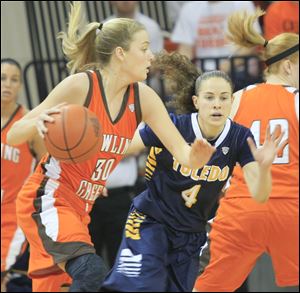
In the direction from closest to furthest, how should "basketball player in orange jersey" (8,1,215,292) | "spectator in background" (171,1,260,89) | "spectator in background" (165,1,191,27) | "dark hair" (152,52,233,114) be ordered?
"basketball player in orange jersey" (8,1,215,292) → "dark hair" (152,52,233,114) → "spectator in background" (171,1,260,89) → "spectator in background" (165,1,191,27)

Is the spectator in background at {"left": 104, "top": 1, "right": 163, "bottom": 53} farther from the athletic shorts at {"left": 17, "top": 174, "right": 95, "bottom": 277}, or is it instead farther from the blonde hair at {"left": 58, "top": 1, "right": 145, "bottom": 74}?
the athletic shorts at {"left": 17, "top": 174, "right": 95, "bottom": 277}

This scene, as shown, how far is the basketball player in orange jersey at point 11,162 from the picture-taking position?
783 cm

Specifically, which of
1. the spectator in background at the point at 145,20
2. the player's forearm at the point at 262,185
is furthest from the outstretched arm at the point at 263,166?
the spectator in background at the point at 145,20

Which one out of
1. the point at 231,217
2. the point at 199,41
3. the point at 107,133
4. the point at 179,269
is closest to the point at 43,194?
the point at 107,133

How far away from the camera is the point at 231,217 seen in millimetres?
6051

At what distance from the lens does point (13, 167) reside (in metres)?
7.89

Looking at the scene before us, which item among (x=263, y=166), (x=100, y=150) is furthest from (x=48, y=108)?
(x=263, y=166)

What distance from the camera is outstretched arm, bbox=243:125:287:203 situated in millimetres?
4695

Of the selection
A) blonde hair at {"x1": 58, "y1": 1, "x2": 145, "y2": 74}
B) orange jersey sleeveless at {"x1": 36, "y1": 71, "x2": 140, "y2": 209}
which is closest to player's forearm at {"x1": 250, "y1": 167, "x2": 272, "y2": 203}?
orange jersey sleeveless at {"x1": 36, "y1": 71, "x2": 140, "y2": 209}

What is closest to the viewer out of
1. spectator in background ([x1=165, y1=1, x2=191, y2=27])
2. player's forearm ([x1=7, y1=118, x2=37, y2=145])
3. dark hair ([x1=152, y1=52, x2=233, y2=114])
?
player's forearm ([x1=7, y1=118, x2=37, y2=145])

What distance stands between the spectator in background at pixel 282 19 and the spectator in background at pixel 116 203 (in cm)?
97

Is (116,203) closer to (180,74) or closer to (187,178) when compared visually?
(180,74)

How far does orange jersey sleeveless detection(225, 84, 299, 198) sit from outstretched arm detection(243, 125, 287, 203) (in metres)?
0.91

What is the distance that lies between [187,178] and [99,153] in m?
0.54
